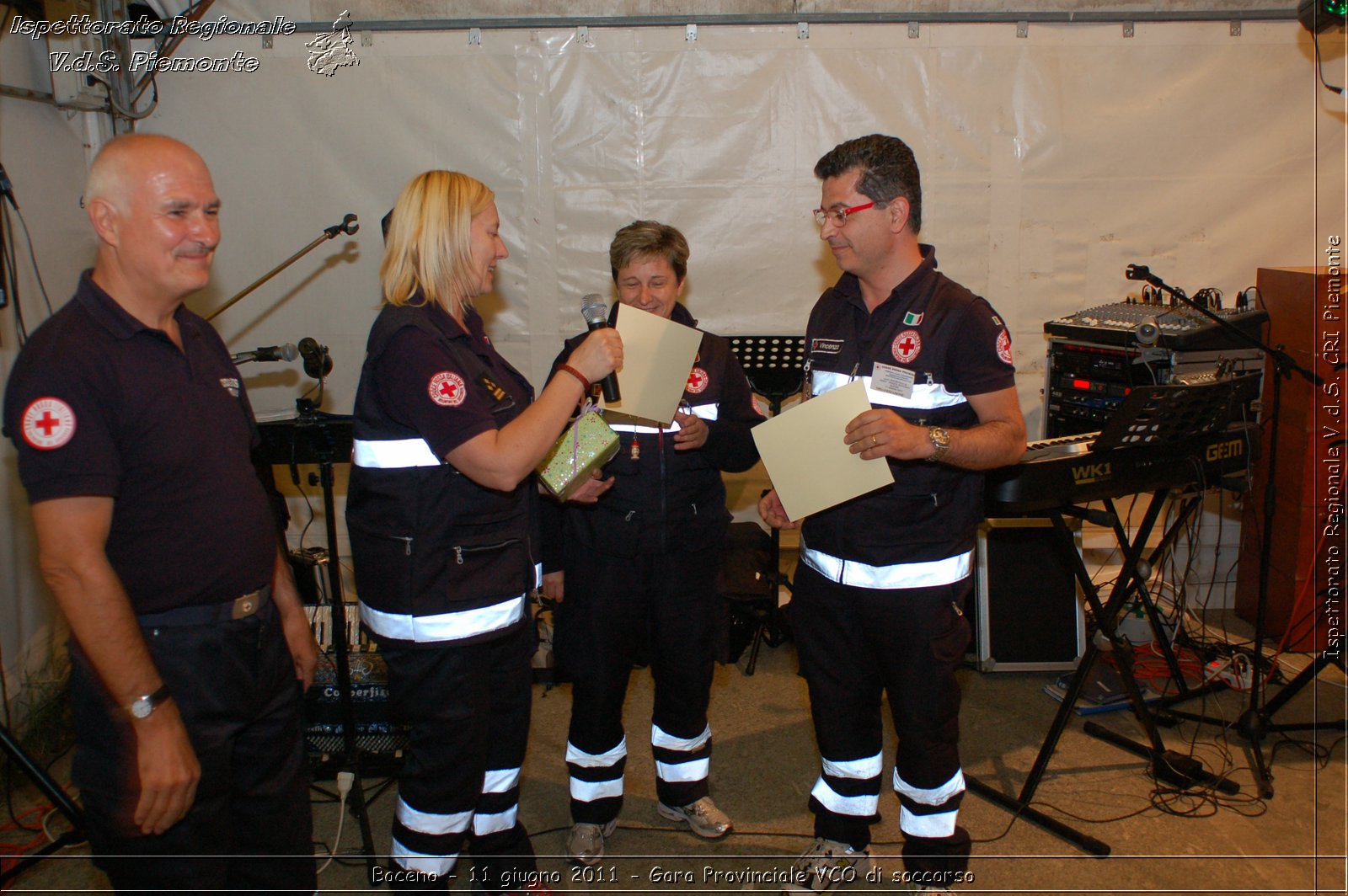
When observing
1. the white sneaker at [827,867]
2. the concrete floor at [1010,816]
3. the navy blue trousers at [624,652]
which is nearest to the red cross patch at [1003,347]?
the navy blue trousers at [624,652]

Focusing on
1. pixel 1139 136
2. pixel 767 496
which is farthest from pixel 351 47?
pixel 1139 136

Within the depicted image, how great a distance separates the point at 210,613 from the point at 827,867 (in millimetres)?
1806

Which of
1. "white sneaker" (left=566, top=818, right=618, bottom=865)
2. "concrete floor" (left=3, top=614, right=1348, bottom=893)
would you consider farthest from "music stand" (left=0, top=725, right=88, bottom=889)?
"white sneaker" (left=566, top=818, right=618, bottom=865)

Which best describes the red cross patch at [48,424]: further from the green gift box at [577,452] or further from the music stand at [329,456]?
the music stand at [329,456]

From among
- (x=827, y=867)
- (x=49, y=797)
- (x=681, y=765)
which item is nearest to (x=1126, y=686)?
(x=827, y=867)

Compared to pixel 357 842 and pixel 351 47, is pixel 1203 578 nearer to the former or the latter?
pixel 357 842

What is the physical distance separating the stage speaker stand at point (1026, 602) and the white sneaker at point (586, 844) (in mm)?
2044

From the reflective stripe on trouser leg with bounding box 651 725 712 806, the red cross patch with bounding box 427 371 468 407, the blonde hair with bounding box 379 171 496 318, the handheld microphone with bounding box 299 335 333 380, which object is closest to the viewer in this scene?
the red cross patch with bounding box 427 371 468 407

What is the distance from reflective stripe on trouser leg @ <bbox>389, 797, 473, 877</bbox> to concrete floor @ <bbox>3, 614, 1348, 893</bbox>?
569 mm

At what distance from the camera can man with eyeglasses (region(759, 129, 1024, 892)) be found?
217 centimetres

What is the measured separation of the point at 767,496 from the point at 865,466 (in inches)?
19.5

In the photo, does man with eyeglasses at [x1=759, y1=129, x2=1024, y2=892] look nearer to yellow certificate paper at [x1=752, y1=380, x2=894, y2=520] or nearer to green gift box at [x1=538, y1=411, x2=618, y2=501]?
yellow certificate paper at [x1=752, y1=380, x2=894, y2=520]

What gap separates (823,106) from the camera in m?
4.38

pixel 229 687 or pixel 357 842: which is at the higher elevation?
pixel 229 687
